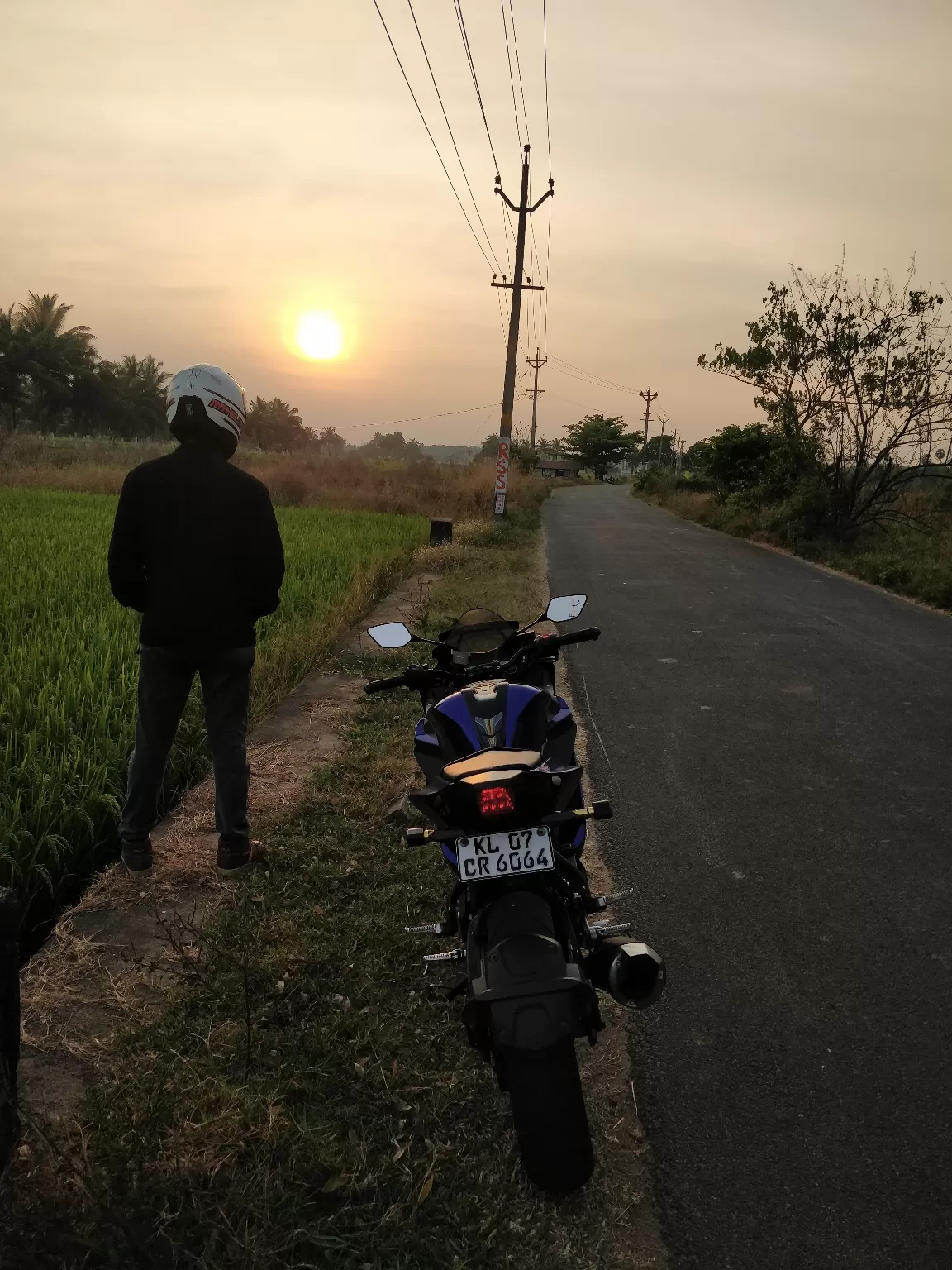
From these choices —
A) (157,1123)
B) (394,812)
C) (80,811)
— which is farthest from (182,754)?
(157,1123)

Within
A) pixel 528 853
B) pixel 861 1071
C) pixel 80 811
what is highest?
pixel 528 853

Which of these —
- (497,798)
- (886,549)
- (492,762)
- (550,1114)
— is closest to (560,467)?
(886,549)

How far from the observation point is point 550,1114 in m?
1.70

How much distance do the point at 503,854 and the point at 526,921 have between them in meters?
0.15

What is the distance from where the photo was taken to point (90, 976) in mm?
2453

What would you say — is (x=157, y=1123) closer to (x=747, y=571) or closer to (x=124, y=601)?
(x=124, y=601)

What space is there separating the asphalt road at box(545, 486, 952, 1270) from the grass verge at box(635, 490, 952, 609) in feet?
14.2

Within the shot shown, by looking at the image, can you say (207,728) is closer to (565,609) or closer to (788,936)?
(565,609)

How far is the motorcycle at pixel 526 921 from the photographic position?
1.65m

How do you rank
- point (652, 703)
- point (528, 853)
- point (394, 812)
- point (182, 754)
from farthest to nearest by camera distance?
point (652, 703), point (182, 754), point (394, 812), point (528, 853)

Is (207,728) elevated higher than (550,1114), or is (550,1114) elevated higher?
(207,728)

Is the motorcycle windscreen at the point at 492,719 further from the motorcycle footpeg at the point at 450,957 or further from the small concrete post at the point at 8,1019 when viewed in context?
the small concrete post at the point at 8,1019

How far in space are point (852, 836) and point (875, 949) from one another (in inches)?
36.9

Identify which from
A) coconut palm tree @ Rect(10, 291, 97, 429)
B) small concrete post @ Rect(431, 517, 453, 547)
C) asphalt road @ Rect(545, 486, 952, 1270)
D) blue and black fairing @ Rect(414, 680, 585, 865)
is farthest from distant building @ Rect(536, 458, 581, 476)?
blue and black fairing @ Rect(414, 680, 585, 865)
